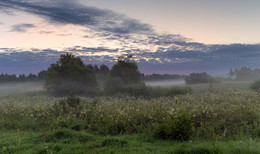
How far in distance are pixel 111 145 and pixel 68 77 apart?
31780 millimetres

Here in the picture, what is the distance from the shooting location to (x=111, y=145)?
678 cm

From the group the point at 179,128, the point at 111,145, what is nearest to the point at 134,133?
the point at 111,145

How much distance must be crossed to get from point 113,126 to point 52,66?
3195 cm

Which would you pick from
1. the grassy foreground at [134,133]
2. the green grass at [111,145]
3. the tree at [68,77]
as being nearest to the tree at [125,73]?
the tree at [68,77]

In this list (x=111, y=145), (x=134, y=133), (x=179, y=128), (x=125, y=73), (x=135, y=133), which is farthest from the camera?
(x=125, y=73)

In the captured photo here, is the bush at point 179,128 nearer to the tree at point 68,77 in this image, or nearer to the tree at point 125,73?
the tree at point 125,73

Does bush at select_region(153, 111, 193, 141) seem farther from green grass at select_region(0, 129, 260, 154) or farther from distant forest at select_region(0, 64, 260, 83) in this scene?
distant forest at select_region(0, 64, 260, 83)

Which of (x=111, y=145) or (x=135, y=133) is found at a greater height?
(x=111, y=145)

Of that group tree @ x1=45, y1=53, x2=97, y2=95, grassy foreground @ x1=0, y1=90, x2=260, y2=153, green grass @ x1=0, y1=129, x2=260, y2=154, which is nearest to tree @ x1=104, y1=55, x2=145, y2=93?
tree @ x1=45, y1=53, x2=97, y2=95

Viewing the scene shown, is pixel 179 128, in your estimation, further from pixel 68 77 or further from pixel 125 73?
pixel 68 77

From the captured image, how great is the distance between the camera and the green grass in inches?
228

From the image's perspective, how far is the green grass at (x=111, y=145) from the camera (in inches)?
228

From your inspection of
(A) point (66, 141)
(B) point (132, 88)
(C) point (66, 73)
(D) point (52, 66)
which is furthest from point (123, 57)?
(A) point (66, 141)

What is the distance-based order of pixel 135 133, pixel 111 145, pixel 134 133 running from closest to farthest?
pixel 111 145
pixel 134 133
pixel 135 133
